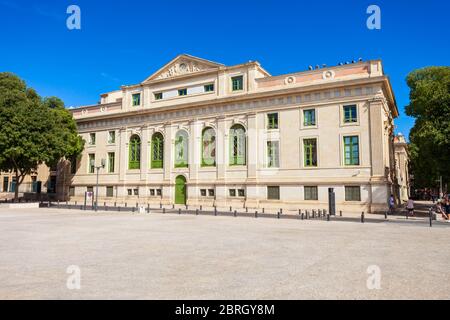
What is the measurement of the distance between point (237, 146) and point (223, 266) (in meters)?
28.1

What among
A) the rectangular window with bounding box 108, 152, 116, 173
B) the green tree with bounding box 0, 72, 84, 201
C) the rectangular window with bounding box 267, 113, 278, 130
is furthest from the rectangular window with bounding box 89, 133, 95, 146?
the rectangular window with bounding box 267, 113, 278, 130

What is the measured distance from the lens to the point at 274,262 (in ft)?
29.9

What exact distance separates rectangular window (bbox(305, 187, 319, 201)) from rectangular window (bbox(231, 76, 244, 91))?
501 inches

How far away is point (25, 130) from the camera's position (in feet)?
116

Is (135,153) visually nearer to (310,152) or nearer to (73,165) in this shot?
(73,165)

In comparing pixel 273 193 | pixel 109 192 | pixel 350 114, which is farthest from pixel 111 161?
pixel 350 114

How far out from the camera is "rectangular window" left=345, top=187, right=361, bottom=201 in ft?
98.6

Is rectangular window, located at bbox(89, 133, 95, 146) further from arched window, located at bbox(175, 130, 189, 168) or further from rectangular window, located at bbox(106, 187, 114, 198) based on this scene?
arched window, located at bbox(175, 130, 189, 168)

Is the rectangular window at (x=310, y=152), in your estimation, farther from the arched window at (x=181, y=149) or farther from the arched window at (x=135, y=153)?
the arched window at (x=135, y=153)

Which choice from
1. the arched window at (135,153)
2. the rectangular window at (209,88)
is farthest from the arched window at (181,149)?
the arched window at (135,153)
